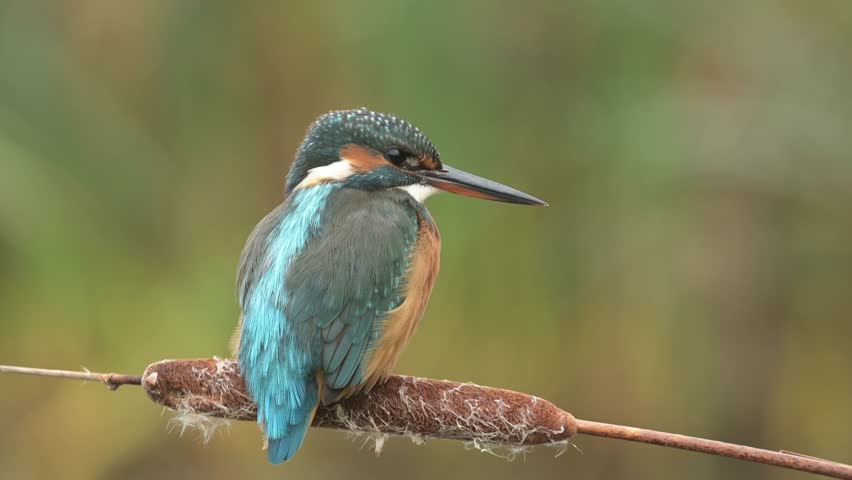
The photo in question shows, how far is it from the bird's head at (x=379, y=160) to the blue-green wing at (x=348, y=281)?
0.15 metres

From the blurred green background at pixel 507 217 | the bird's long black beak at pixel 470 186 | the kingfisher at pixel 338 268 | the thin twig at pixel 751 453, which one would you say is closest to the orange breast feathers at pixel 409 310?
the kingfisher at pixel 338 268

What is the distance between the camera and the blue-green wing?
2234 millimetres

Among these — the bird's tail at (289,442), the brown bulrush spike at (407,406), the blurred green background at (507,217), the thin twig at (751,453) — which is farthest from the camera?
the blurred green background at (507,217)

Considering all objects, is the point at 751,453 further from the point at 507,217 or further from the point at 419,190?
the point at 507,217

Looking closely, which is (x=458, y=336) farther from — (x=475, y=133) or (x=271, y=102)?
(x=271, y=102)

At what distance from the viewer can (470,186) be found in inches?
106

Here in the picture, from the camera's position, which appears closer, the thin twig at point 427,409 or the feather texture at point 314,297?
the thin twig at point 427,409

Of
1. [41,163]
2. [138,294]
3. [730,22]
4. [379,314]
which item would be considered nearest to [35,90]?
[41,163]

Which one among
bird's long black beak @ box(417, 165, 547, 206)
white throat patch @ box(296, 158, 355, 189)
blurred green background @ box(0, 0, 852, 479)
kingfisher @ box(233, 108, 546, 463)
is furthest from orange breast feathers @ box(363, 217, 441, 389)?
blurred green background @ box(0, 0, 852, 479)

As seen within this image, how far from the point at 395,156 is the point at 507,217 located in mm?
1020

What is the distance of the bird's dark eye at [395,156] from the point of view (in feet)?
8.71

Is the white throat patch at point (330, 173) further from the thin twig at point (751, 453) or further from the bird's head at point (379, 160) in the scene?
the thin twig at point (751, 453)

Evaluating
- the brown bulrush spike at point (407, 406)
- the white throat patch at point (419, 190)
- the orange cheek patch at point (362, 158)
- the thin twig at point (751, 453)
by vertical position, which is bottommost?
the brown bulrush spike at point (407, 406)

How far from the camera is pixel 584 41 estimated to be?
3.54 metres
